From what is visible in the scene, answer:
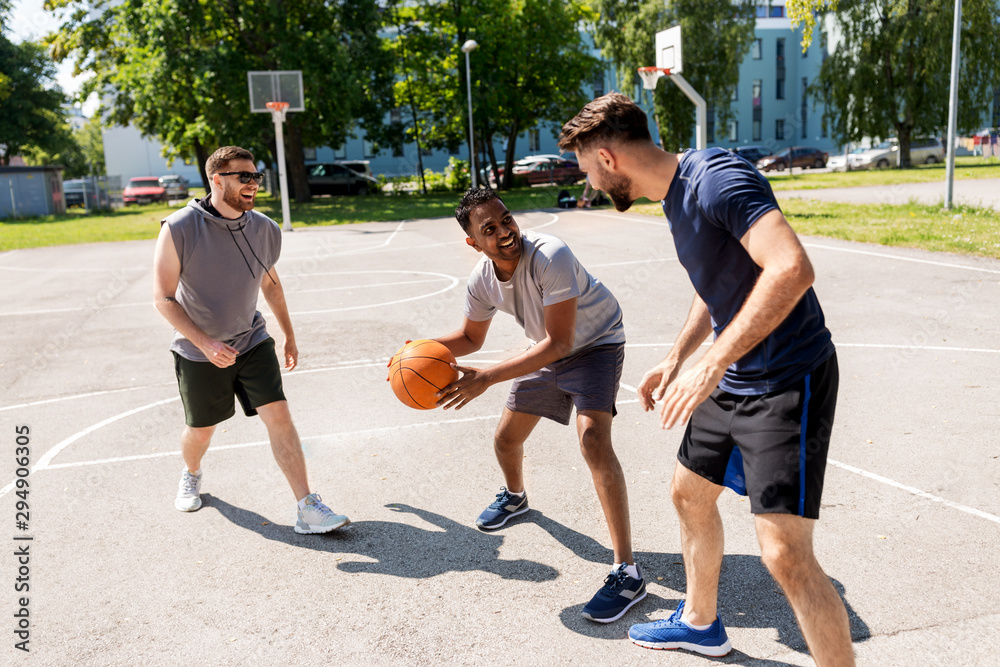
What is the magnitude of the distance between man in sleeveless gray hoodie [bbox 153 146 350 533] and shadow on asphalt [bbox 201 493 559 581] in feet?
0.39

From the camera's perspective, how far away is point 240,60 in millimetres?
31828

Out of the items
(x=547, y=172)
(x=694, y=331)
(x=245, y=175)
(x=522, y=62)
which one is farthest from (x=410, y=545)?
(x=547, y=172)

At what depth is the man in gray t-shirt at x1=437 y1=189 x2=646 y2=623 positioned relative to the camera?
12.3 ft

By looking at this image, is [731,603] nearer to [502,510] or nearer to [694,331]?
[694,331]

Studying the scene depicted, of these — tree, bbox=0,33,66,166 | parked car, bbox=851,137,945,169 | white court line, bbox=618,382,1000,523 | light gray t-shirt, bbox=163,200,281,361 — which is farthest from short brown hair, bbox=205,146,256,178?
tree, bbox=0,33,66,166

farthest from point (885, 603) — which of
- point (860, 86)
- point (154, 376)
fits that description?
point (860, 86)

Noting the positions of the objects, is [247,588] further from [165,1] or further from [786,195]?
[165,1]

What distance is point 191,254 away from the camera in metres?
4.64

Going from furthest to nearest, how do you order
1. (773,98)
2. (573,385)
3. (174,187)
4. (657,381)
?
(773,98)
(174,187)
(573,385)
(657,381)

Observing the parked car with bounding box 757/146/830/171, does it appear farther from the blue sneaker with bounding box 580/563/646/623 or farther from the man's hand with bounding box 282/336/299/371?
the blue sneaker with bounding box 580/563/646/623

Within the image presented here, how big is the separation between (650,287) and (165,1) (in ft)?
82.4

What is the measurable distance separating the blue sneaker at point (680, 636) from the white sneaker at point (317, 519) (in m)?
1.81

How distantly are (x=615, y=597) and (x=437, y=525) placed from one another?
133 centimetres

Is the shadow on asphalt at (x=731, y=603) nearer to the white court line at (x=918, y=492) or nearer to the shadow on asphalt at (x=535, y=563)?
the shadow on asphalt at (x=535, y=563)
